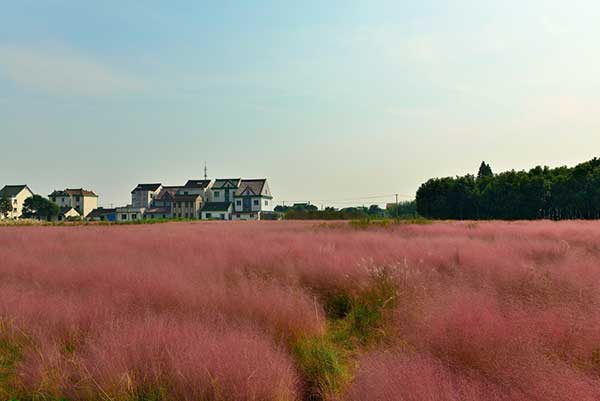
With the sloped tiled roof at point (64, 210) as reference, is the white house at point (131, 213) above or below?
below

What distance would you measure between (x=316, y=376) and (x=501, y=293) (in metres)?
3.47

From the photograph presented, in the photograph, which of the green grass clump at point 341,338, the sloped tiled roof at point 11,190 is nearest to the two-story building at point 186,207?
the sloped tiled roof at point 11,190

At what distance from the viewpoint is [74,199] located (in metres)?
85.2

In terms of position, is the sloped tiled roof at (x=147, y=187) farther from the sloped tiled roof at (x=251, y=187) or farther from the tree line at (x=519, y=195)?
the tree line at (x=519, y=195)

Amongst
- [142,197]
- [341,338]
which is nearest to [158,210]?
[142,197]

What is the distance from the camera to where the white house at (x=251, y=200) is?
222ft

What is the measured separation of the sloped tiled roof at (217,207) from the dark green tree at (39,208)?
2839 centimetres

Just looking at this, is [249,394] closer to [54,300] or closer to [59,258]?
[54,300]

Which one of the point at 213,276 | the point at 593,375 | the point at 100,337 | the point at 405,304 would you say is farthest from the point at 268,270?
the point at 593,375

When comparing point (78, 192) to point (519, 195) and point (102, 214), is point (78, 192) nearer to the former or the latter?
point (102, 214)

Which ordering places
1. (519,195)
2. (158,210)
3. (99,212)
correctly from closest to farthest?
(519,195) < (158,210) < (99,212)

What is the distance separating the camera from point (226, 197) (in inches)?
2820

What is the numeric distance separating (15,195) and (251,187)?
48894 mm

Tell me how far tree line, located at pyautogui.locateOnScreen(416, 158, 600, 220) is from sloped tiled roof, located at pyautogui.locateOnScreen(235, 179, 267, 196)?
87.6 ft
